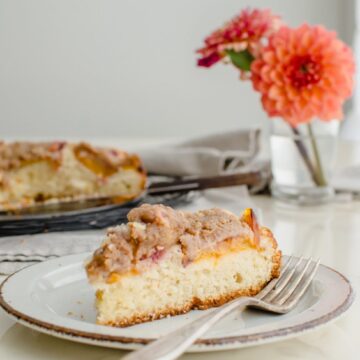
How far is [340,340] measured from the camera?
1.15 meters

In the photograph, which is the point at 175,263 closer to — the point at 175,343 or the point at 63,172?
the point at 175,343

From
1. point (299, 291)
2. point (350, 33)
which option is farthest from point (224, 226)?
point (350, 33)

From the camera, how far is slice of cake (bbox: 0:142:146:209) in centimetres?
228

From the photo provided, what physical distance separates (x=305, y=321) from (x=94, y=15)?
503cm

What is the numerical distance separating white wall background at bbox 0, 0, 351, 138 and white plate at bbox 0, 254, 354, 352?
4.61m

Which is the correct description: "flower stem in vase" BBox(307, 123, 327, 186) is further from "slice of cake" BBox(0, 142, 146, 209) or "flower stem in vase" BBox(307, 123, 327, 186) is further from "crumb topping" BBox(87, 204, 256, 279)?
"crumb topping" BBox(87, 204, 256, 279)

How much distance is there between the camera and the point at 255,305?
1.15 m

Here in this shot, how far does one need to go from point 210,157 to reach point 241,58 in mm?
444

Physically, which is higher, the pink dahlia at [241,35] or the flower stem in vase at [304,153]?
the pink dahlia at [241,35]

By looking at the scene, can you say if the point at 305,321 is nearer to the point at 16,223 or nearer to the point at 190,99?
Answer: the point at 16,223

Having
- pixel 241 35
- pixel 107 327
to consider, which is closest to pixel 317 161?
pixel 241 35

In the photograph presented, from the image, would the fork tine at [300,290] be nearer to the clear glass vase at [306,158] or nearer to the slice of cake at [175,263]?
the slice of cake at [175,263]

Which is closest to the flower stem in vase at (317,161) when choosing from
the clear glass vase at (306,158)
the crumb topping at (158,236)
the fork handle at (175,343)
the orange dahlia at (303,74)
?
the clear glass vase at (306,158)

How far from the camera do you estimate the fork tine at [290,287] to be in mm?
1202
